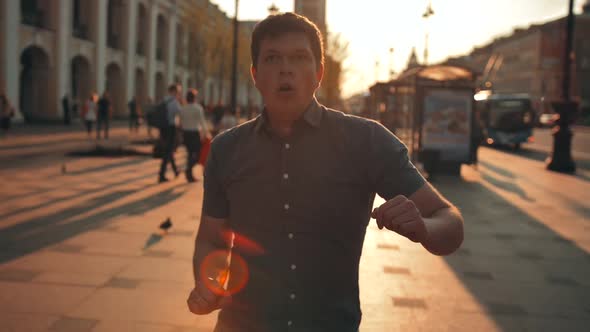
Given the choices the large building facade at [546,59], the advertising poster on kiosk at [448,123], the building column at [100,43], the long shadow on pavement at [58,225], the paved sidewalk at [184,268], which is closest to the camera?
the paved sidewalk at [184,268]

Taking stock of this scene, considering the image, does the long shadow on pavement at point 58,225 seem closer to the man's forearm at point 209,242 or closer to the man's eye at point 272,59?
the man's forearm at point 209,242

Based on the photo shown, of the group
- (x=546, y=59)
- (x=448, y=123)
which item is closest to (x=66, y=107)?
(x=448, y=123)

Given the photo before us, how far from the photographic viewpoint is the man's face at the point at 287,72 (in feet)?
6.06

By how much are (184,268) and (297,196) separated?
383 cm

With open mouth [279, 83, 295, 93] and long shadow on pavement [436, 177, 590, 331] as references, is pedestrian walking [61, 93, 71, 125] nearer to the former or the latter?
long shadow on pavement [436, 177, 590, 331]

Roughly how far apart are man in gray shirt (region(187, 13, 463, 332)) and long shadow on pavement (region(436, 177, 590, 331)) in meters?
2.75

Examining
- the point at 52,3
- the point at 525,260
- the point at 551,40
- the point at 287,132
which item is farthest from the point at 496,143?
the point at 551,40

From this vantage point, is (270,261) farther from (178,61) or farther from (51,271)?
(178,61)

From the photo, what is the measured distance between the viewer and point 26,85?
32.8 metres

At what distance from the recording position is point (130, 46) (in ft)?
137

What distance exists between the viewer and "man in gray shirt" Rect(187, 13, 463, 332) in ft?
6.00

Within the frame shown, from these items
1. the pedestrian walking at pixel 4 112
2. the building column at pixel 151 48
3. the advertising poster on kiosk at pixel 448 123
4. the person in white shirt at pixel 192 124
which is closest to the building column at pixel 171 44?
the building column at pixel 151 48

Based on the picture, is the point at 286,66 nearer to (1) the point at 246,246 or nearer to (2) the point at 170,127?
(1) the point at 246,246

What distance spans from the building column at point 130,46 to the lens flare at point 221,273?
4141cm
